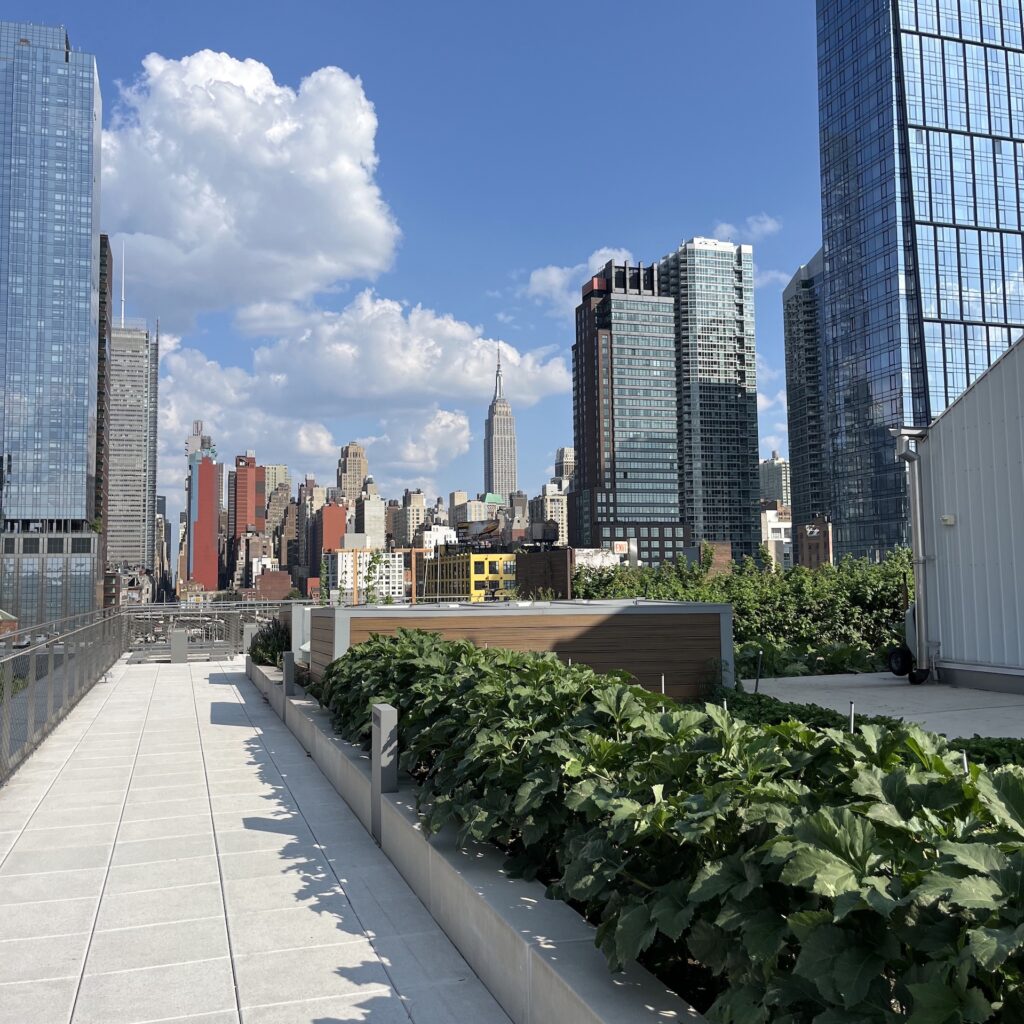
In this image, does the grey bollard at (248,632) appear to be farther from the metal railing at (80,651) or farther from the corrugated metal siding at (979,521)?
the corrugated metal siding at (979,521)

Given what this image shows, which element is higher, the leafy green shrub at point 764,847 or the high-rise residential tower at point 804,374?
the high-rise residential tower at point 804,374

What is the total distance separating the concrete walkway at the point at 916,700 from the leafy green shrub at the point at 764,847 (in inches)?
214

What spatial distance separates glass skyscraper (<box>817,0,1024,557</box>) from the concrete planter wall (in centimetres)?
9177

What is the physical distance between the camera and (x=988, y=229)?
89.3 metres

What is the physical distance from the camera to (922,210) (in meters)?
88.4

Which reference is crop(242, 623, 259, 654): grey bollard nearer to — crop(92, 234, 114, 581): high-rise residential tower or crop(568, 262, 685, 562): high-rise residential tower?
crop(92, 234, 114, 581): high-rise residential tower

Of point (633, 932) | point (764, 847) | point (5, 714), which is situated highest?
point (764, 847)

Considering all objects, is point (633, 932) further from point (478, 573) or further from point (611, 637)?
point (478, 573)

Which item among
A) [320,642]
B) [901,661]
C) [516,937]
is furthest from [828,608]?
[516,937]

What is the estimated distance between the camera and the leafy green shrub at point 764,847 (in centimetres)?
170

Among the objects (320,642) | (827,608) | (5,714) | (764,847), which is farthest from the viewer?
(827,608)

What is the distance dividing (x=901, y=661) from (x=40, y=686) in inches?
443

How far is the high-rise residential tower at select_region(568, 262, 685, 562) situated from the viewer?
6742 inches

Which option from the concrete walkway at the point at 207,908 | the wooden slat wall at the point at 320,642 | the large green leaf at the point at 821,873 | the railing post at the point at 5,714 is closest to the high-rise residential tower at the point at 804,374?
the wooden slat wall at the point at 320,642
